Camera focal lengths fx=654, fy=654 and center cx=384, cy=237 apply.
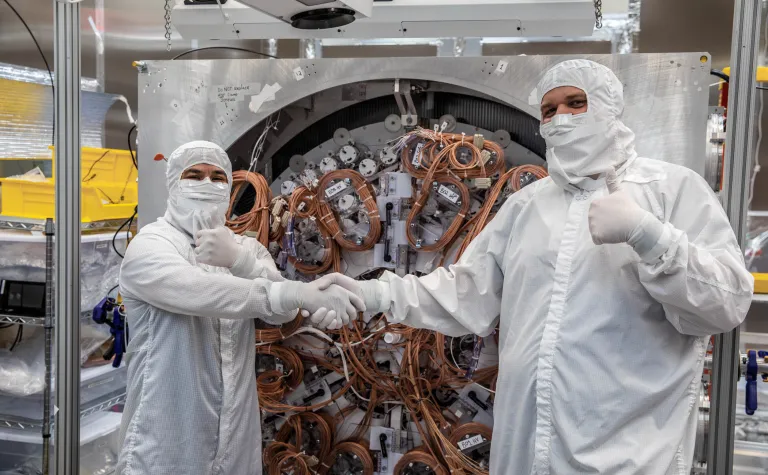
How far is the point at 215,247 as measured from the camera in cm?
191

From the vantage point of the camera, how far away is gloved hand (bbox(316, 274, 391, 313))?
6.31ft

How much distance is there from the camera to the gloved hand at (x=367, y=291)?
192cm

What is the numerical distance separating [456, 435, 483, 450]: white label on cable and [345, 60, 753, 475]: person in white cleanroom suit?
0.55 m

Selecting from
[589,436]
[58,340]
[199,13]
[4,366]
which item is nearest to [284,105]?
[199,13]

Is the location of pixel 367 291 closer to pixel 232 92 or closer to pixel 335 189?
pixel 335 189

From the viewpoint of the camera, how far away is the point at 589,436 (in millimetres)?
1562

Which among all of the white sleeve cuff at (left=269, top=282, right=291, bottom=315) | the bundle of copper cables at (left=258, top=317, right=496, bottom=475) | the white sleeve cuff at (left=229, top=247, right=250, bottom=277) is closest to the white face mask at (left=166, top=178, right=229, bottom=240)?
the white sleeve cuff at (left=229, top=247, right=250, bottom=277)

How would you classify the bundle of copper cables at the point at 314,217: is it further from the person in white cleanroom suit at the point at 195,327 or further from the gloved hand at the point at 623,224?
the gloved hand at the point at 623,224

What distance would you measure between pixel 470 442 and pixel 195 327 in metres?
1.06

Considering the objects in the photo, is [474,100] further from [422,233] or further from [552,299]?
[552,299]

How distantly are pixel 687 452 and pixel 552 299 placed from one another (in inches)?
20.0

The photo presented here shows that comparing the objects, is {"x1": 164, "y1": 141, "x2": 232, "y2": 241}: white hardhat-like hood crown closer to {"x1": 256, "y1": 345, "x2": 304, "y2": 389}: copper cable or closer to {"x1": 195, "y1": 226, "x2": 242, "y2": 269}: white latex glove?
{"x1": 195, "y1": 226, "x2": 242, "y2": 269}: white latex glove

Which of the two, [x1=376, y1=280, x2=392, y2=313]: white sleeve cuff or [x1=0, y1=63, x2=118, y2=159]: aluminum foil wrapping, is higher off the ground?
[x1=0, y1=63, x2=118, y2=159]: aluminum foil wrapping

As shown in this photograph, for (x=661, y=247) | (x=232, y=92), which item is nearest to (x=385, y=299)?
(x=661, y=247)
